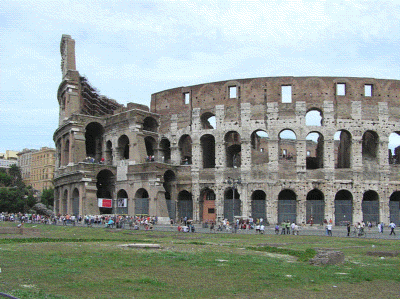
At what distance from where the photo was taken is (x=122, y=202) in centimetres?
4928

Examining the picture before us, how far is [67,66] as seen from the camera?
2217 inches

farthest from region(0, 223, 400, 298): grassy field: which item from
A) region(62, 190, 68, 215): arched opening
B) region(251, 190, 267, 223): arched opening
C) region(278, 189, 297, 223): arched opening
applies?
region(62, 190, 68, 215): arched opening

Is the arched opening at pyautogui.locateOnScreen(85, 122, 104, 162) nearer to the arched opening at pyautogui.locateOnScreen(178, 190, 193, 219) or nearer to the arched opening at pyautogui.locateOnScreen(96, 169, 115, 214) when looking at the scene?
the arched opening at pyautogui.locateOnScreen(96, 169, 115, 214)

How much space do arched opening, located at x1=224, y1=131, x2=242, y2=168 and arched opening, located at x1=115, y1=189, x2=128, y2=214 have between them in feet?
36.1

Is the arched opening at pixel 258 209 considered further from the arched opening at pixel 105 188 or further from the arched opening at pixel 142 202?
the arched opening at pixel 105 188

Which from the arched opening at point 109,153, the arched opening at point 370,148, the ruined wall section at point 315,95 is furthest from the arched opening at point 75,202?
the arched opening at point 370,148

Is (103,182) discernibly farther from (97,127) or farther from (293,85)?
(293,85)

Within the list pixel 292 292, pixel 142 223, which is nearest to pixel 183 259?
pixel 292 292

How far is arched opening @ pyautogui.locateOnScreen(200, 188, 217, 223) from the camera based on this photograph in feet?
155

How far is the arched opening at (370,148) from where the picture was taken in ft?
146

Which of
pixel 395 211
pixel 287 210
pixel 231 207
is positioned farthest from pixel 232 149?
pixel 395 211

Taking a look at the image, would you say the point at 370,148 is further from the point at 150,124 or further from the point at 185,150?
the point at 150,124

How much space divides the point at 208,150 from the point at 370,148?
15.9 metres

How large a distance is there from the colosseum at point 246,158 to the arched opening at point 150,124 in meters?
0.11
